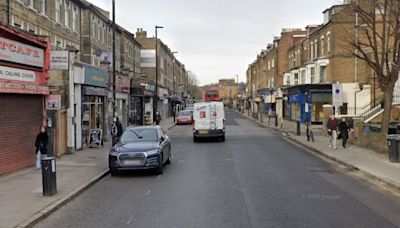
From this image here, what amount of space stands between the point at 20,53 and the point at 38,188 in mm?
5325

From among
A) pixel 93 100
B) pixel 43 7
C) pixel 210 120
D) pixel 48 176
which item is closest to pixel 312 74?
pixel 210 120

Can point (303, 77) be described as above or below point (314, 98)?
above

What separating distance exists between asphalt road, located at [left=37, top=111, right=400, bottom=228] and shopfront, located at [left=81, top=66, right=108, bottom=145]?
8.70 metres

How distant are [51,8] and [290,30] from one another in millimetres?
51031

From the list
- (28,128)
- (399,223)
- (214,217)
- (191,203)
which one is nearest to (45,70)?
(28,128)

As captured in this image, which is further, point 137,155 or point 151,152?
point 151,152

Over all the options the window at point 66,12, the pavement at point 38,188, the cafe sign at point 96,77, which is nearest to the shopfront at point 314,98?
the window at point 66,12

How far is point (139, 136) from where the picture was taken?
16.8 m

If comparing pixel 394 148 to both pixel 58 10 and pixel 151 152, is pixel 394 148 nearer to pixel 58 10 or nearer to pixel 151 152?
pixel 151 152

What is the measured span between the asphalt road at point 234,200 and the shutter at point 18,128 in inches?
127

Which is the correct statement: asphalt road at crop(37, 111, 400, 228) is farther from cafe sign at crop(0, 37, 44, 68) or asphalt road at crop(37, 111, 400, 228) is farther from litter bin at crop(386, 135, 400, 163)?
cafe sign at crop(0, 37, 44, 68)

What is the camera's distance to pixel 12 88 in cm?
1514

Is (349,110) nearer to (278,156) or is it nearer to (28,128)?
(278,156)

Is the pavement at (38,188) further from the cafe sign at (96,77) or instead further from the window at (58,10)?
the window at (58,10)
